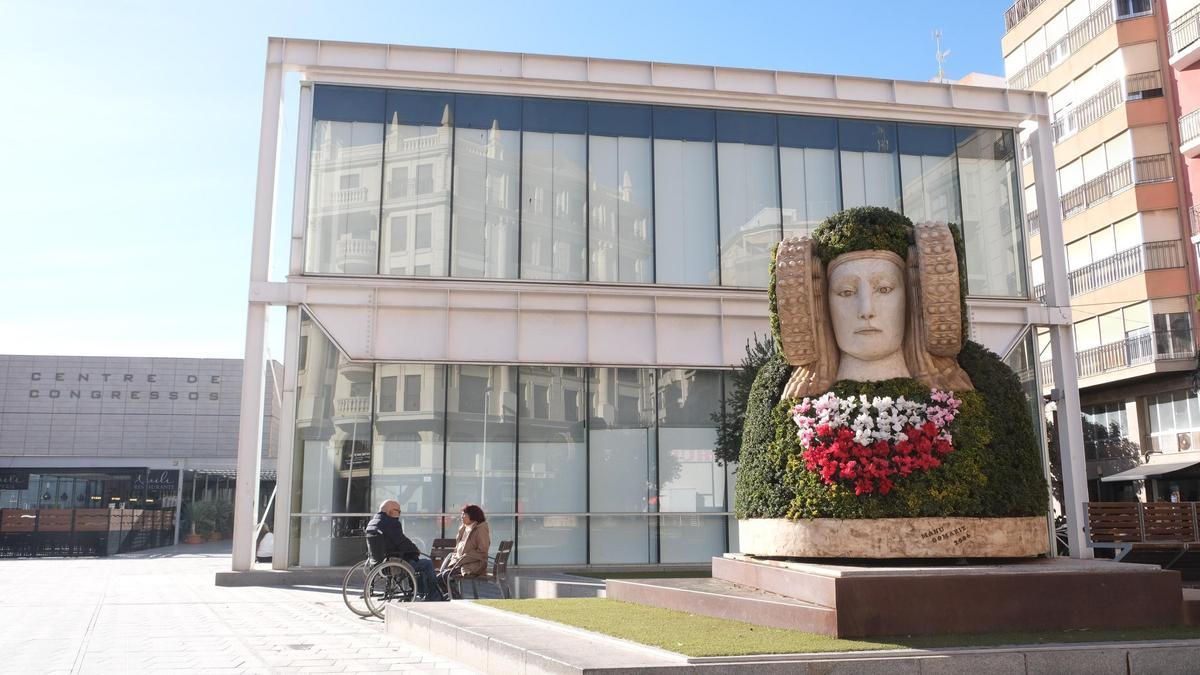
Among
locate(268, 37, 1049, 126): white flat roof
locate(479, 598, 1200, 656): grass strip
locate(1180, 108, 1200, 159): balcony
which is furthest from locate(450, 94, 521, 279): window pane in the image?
locate(1180, 108, 1200, 159): balcony

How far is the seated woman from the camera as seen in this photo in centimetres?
1291

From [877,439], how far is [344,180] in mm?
15161

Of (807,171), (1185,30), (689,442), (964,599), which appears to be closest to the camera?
(964,599)

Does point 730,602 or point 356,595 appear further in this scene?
point 356,595

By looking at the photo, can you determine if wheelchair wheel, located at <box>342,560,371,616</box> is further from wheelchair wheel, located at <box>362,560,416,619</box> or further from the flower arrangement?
the flower arrangement

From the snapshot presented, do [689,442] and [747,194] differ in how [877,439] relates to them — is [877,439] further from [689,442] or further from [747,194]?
[747,194]

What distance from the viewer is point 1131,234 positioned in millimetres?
32719

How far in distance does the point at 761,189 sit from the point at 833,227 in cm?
1302

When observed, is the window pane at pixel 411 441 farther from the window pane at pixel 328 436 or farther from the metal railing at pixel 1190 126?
the metal railing at pixel 1190 126

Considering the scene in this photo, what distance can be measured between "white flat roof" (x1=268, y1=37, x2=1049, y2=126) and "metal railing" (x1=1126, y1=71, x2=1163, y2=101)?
11.9 m

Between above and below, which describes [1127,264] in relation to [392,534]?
above

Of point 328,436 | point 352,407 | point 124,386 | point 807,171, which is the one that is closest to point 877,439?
point 352,407

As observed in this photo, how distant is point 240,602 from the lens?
15.2m

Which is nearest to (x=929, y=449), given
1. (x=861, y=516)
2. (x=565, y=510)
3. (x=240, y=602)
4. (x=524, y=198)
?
(x=861, y=516)
